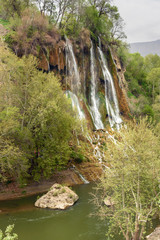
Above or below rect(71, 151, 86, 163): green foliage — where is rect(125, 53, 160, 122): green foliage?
above

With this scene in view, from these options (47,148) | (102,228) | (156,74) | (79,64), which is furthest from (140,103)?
(102,228)

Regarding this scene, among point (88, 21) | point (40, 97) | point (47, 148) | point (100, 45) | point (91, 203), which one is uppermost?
point (88, 21)

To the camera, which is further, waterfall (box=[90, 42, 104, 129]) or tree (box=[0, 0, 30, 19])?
waterfall (box=[90, 42, 104, 129])

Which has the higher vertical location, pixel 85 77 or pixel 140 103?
pixel 85 77

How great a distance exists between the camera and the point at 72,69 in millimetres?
37250

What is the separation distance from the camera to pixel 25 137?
19.8 m

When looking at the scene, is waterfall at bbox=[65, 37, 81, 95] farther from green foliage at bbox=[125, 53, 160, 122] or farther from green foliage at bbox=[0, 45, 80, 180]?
green foliage at bbox=[125, 53, 160, 122]

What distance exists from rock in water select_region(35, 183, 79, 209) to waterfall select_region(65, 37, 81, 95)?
2078 centimetres

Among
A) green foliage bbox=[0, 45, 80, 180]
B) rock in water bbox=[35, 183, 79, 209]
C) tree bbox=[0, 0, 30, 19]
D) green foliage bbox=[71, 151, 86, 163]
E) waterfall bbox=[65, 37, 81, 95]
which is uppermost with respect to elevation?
tree bbox=[0, 0, 30, 19]

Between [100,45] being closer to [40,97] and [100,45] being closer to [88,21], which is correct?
[88,21]

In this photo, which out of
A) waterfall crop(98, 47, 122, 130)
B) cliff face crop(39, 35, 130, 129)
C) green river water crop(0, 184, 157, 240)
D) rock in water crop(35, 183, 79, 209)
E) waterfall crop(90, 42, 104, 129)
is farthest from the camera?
waterfall crop(98, 47, 122, 130)

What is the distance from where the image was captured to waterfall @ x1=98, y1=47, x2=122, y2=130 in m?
43.3

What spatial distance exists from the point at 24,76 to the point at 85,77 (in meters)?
19.7

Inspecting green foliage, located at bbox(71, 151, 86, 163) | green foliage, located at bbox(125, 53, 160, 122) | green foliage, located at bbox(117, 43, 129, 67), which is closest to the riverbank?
green foliage, located at bbox(71, 151, 86, 163)
